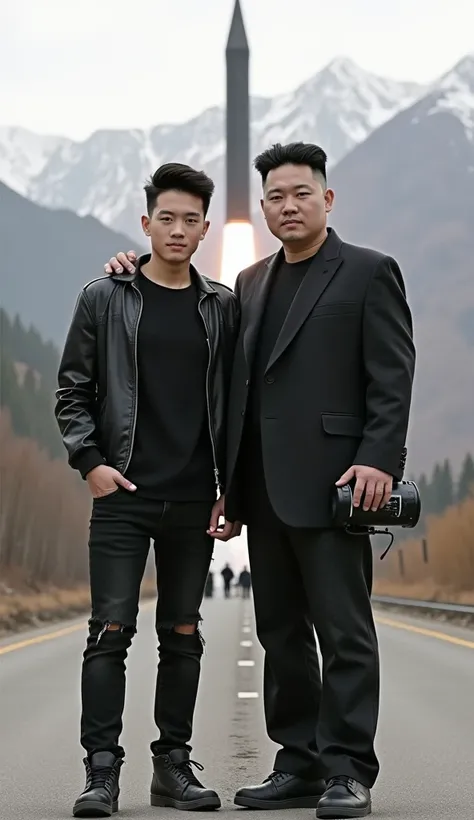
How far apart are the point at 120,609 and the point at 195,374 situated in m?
0.93

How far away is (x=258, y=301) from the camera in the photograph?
20.4ft

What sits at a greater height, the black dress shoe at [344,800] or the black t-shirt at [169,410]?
the black t-shirt at [169,410]

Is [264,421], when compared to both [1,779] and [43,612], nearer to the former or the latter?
[1,779]

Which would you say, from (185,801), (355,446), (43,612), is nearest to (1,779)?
(185,801)

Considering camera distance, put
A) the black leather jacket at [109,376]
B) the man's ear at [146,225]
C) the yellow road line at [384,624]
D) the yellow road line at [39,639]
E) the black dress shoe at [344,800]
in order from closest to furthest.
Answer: the black dress shoe at [344,800]
the black leather jacket at [109,376]
the man's ear at [146,225]
the yellow road line at [39,639]
the yellow road line at [384,624]

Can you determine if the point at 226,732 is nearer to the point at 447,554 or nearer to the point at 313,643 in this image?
the point at 313,643

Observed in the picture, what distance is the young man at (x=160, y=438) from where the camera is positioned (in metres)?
5.99

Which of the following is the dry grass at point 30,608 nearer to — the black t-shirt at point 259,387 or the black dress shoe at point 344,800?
the black t-shirt at point 259,387

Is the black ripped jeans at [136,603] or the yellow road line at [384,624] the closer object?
the black ripped jeans at [136,603]

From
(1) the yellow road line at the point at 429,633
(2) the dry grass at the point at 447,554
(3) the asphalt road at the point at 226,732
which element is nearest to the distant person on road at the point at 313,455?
(3) the asphalt road at the point at 226,732

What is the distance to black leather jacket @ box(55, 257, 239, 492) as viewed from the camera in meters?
6.05

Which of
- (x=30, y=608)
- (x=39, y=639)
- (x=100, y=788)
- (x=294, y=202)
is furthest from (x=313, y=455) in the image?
(x=30, y=608)

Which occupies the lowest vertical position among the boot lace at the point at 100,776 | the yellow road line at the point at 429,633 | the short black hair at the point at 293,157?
the boot lace at the point at 100,776

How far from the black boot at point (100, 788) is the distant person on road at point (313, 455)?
0.51m
